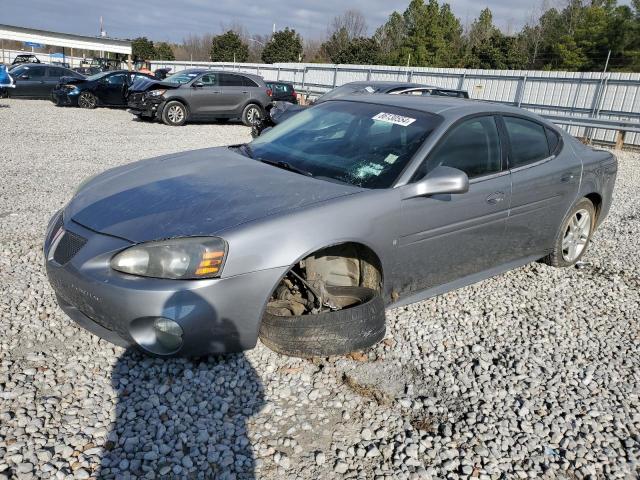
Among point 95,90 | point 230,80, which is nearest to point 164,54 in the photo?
point 95,90

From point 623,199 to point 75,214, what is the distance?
842 cm

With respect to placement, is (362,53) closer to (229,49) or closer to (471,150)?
(229,49)

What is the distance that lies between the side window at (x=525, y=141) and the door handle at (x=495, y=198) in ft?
0.97

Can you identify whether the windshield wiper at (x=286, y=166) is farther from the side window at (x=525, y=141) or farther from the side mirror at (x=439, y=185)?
the side window at (x=525, y=141)

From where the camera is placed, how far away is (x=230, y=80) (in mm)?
16188

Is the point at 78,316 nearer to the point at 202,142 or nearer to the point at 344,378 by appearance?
the point at 344,378

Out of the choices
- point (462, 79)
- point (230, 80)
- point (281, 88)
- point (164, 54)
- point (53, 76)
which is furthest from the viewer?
point (164, 54)

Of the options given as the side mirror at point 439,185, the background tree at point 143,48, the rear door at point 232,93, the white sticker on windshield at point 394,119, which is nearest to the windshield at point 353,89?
the rear door at point 232,93

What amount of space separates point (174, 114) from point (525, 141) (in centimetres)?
1315

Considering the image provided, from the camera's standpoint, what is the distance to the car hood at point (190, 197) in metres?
2.84

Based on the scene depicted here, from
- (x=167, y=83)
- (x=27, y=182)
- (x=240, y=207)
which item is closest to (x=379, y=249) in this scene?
(x=240, y=207)

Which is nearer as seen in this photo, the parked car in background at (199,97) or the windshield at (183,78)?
the parked car in background at (199,97)

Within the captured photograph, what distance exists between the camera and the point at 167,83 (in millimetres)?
15586

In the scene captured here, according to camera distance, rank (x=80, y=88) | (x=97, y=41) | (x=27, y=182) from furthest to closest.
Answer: (x=97, y=41), (x=80, y=88), (x=27, y=182)
